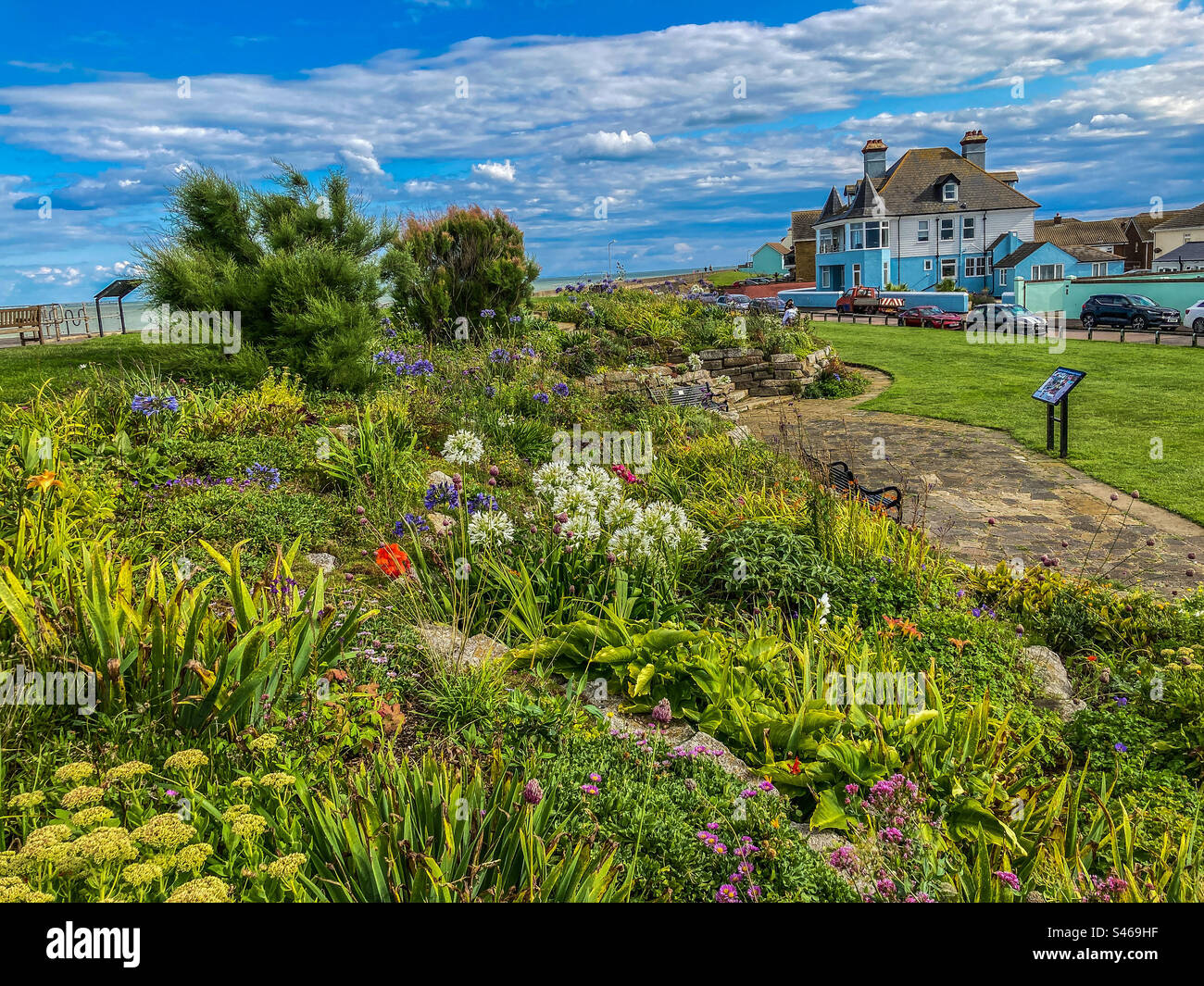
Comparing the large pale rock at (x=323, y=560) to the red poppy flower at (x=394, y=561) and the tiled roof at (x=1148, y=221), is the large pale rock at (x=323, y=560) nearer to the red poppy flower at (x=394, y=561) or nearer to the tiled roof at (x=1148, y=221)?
the red poppy flower at (x=394, y=561)

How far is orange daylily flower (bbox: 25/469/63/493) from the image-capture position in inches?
216

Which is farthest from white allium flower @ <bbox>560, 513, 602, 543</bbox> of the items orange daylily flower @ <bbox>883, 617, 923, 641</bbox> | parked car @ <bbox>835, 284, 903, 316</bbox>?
parked car @ <bbox>835, 284, 903, 316</bbox>

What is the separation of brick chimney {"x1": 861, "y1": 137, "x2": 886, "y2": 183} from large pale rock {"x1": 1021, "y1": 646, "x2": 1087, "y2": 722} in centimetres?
6274

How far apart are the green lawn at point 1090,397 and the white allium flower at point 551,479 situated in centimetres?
714

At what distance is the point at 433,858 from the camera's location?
99.0 inches

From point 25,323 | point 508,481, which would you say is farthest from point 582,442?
point 25,323

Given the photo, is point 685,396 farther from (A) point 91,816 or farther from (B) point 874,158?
(B) point 874,158

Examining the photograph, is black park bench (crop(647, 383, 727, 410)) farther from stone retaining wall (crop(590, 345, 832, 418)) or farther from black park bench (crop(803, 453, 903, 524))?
black park bench (crop(803, 453, 903, 524))
